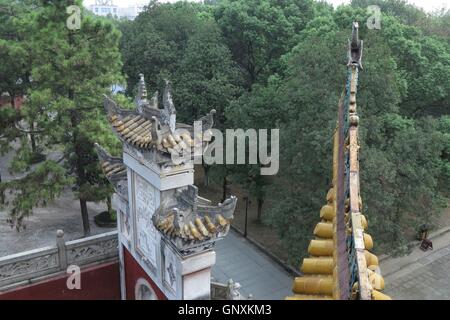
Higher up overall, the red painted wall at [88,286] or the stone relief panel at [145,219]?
the stone relief panel at [145,219]

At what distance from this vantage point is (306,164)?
666 inches

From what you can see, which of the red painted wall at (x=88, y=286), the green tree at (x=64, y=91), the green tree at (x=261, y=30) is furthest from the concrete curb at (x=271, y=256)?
the green tree at (x=261, y=30)

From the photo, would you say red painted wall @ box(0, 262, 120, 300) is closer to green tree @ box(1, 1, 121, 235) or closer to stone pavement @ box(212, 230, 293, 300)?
green tree @ box(1, 1, 121, 235)

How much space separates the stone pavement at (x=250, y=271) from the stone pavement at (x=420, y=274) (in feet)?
14.7

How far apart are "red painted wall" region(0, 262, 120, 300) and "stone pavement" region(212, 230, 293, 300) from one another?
7602 millimetres

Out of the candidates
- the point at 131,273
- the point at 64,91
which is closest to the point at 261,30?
the point at 64,91

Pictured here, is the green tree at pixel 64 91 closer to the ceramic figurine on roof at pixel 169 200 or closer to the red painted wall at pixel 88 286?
the red painted wall at pixel 88 286

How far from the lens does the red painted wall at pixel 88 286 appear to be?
11102mm

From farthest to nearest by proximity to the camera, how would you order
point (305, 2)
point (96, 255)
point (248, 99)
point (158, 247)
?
point (305, 2)
point (248, 99)
point (96, 255)
point (158, 247)
